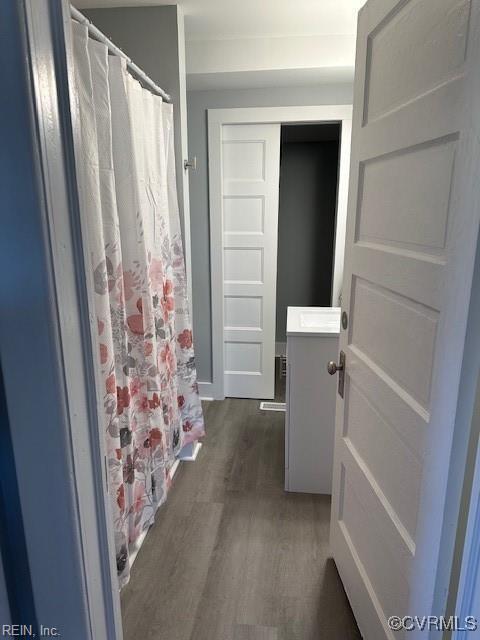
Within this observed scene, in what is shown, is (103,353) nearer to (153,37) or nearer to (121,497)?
(121,497)

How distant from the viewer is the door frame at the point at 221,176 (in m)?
2.76

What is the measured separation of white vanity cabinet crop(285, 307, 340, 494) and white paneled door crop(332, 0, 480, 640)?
1.75ft

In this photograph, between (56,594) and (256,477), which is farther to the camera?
(256,477)

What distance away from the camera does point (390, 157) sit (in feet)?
3.63

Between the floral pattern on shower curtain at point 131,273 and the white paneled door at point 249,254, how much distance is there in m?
0.94

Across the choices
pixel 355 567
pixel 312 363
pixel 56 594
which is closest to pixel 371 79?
pixel 312 363

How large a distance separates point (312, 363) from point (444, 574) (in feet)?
4.01

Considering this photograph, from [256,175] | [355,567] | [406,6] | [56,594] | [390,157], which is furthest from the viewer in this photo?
[256,175]

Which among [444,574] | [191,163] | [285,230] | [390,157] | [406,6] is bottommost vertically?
[444,574]

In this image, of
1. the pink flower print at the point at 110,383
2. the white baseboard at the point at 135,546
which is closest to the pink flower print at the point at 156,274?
the pink flower print at the point at 110,383

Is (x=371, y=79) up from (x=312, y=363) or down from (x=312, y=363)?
up

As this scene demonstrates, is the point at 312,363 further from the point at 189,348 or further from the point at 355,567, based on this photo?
the point at 355,567

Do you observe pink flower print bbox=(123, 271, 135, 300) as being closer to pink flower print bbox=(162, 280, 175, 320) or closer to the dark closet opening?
pink flower print bbox=(162, 280, 175, 320)

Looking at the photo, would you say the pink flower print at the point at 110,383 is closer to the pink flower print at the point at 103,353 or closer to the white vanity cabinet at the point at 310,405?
the pink flower print at the point at 103,353
